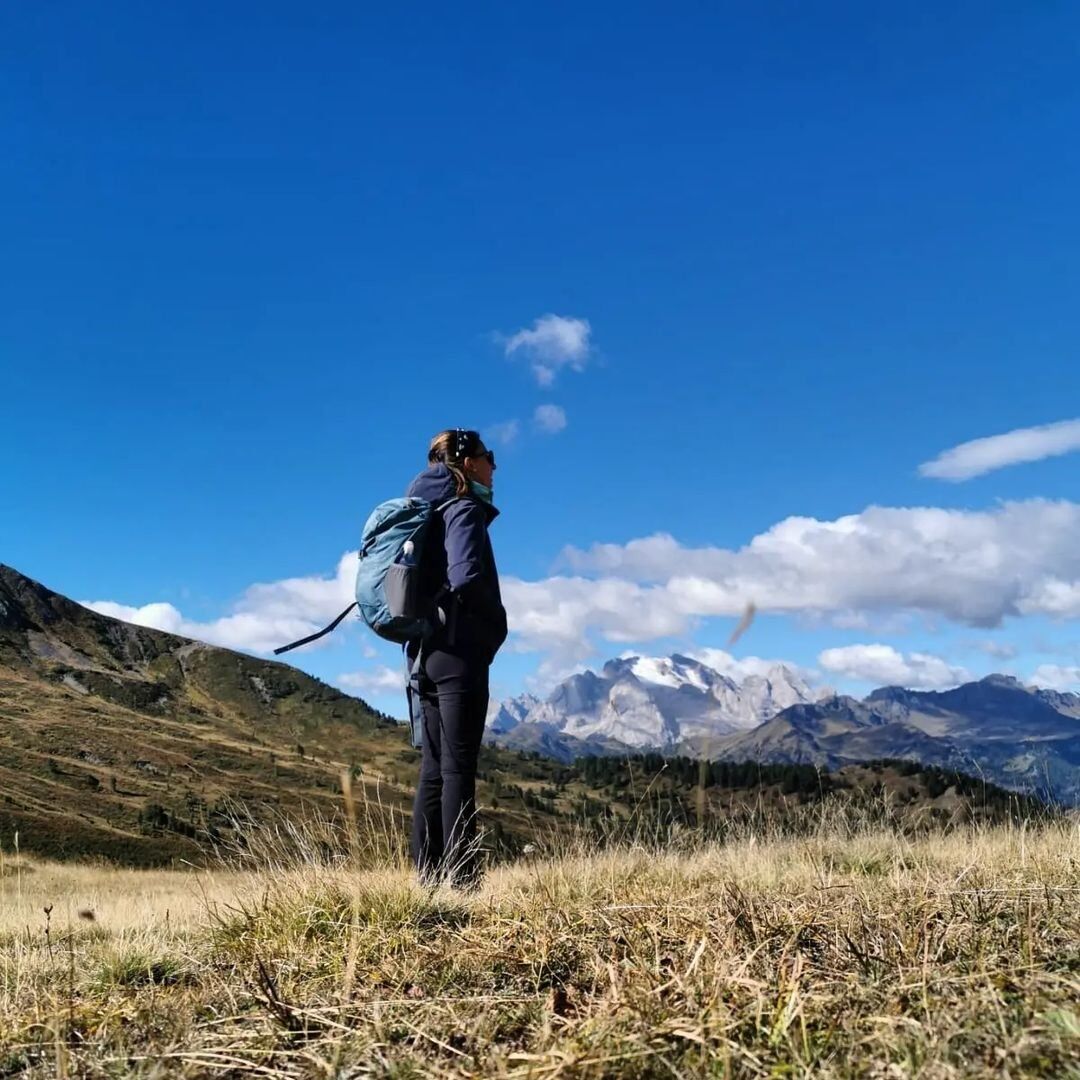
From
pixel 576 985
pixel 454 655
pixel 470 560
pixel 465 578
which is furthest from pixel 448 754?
pixel 576 985

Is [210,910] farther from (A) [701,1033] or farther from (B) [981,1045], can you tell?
(B) [981,1045]

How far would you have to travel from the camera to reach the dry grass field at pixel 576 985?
82.1 inches

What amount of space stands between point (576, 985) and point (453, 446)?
167 inches

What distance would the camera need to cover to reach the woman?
19.1ft

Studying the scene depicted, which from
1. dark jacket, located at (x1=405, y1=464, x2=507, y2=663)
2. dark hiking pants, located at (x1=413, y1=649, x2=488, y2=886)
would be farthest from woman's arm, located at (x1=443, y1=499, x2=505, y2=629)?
dark hiking pants, located at (x1=413, y1=649, x2=488, y2=886)

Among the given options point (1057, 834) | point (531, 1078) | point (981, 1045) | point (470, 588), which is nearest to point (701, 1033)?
point (531, 1078)

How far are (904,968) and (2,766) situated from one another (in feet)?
456

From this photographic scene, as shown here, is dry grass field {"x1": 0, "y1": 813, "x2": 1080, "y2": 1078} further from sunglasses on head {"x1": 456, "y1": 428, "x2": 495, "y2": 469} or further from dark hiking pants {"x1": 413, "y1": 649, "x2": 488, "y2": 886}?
sunglasses on head {"x1": 456, "y1": 428, "x2": 495, "y2": 469}

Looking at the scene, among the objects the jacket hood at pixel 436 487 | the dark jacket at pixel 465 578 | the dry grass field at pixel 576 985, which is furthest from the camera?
the jacket hood at pixel 436 487

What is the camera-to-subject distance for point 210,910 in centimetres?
432

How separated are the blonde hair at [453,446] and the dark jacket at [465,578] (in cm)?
23

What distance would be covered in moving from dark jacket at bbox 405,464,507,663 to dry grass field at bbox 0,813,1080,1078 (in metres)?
1.70

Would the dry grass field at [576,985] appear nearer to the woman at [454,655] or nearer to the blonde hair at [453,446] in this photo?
the woman at [454,655]

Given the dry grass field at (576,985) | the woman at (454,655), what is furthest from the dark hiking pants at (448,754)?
the dry grass field at (576,985)
